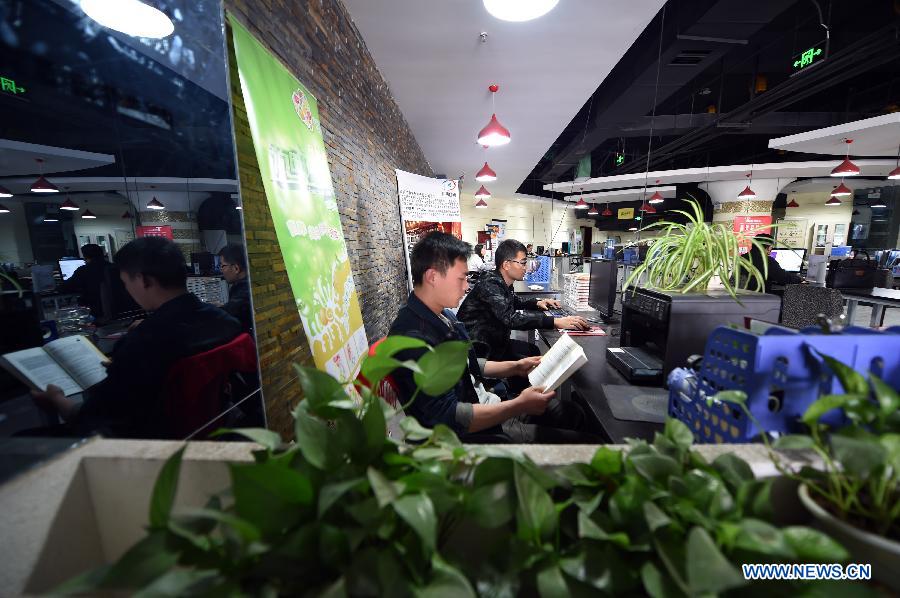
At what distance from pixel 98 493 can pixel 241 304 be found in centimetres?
115

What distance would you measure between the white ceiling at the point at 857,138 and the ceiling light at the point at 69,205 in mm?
9954

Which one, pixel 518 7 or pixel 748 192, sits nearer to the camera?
pixel 518 7

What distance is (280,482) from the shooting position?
40 centimetres

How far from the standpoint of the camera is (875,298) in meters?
Result: 4.25

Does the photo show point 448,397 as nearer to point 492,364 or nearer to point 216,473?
point 492,364

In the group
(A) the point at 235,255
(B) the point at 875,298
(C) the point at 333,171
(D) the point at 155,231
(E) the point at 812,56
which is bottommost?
(B) the point at 875,298

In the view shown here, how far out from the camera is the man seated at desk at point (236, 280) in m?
1.61

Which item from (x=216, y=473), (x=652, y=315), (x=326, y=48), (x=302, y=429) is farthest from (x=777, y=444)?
(x=326, y=48)

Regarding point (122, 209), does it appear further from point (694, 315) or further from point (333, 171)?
point (694, 315)

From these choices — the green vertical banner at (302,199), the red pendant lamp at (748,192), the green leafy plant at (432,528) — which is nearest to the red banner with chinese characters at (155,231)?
the green vertical banner at (302,199)

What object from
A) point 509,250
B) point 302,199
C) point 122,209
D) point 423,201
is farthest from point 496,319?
point 423,201

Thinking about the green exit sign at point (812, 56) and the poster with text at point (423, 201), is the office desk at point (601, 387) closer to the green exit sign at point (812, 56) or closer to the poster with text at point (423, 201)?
the poster with text at point (423, 201)

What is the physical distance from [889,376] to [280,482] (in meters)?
1.20

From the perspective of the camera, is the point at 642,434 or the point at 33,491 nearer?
the point at 33,491
